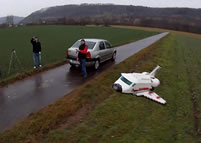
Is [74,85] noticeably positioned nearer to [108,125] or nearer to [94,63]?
[94,63]

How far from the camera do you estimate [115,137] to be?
17.6 feet

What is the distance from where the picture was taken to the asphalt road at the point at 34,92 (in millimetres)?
6345

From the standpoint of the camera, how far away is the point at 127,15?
130 meters

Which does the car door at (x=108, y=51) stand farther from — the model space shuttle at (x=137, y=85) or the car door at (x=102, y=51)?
the model space shuttle at (x=137, y=85)

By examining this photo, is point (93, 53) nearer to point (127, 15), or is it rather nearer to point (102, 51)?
point (102, 51)

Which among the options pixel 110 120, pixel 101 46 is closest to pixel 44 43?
pixel 101 46

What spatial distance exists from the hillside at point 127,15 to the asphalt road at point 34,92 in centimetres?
7303

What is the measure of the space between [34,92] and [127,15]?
128 m

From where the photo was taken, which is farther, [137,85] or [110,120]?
[137,85]

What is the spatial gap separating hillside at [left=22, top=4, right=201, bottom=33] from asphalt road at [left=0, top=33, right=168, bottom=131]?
240ft

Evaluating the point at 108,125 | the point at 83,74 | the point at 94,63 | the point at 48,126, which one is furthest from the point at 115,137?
the point at 94,63

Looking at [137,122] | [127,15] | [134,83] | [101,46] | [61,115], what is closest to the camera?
[61,115]

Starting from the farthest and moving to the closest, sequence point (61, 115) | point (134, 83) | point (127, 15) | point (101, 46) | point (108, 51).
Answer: point (127, 15) < point (108, 51) < point (101, 46) < point (134, 83) < point (61, 115)

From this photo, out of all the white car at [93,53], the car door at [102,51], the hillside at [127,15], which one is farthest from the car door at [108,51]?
the hillside at [127,15]
